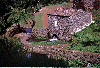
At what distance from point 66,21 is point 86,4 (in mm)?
2765

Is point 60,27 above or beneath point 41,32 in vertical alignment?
above

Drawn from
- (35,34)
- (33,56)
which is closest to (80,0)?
(35,34)

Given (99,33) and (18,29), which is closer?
(99,33)

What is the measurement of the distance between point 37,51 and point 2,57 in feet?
7.14

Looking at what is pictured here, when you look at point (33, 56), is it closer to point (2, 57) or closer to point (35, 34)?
point (2, 57)

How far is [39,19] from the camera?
1248 cm

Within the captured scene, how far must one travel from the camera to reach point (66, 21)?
1086 cm

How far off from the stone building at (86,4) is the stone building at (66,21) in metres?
0.60

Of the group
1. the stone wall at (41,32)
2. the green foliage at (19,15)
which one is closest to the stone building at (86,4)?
the stone wall at (41,32)

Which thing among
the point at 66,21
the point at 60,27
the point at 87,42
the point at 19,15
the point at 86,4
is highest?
the point at 86,4

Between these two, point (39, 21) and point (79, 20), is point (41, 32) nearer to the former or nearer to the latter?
point (39, 21)

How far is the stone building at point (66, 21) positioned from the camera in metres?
10.9

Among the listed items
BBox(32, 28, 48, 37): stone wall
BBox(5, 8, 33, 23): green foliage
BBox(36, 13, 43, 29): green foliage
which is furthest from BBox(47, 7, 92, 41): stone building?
BBox(5, 8, 33, 23): green foliage

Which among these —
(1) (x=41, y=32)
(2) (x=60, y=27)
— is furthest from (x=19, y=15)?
(2) (x=60, y=27)
